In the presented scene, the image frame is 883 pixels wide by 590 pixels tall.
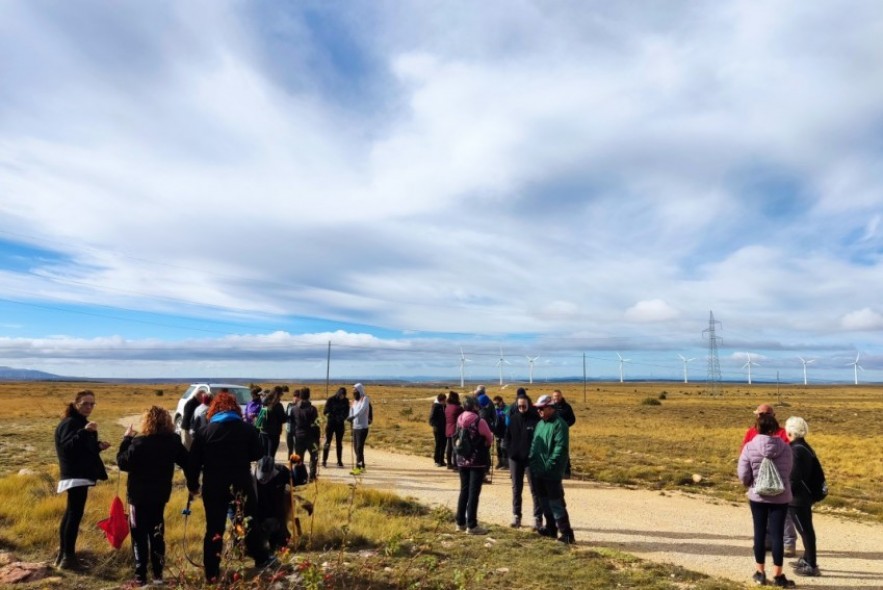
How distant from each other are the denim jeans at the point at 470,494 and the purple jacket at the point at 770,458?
122 inches

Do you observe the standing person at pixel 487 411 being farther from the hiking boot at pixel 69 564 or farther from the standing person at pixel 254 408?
the hiking boot at pixel 69 564

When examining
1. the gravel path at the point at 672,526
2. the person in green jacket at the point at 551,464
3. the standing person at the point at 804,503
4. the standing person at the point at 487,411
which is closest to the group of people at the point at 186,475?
the person in green jacket at the point at 551,464

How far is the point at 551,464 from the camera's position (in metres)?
7.50

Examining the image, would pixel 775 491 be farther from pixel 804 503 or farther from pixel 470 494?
pixel 470 494

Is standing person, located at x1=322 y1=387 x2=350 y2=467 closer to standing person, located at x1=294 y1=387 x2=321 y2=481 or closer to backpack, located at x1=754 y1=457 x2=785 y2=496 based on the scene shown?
standing person, located at x1=294 y1=387 x2=321 y2=481

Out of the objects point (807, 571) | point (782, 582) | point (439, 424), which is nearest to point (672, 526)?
point (807, 571)

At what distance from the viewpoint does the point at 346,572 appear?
239 inches

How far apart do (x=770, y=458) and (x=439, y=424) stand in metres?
8.80

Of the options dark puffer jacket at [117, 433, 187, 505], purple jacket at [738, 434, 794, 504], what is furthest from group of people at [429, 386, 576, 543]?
dark puffer jacket at [117, 433, 187, 505]

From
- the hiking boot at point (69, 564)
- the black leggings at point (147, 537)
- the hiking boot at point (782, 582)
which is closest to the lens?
the black leggings at point (147, 537)

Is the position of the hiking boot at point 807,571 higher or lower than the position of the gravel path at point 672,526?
higher

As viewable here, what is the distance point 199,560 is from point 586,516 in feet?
18.8

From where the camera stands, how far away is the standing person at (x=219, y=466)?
5.65 m

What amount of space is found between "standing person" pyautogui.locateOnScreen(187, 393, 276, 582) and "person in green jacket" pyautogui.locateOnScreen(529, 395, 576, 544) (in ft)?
11.6
